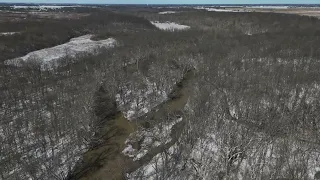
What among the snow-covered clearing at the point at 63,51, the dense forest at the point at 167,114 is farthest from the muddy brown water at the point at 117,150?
the snow-covered clearing at the point at 63,51

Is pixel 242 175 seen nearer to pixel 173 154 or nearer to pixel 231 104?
pixel 173 154

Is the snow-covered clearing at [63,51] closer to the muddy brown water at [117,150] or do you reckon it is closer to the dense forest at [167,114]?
the dense forest at [167,114]

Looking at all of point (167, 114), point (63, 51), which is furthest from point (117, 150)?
point (63, 51)

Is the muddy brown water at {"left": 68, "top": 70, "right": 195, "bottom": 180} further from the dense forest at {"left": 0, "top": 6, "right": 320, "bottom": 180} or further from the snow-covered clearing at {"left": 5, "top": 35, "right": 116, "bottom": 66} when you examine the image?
the snow-covered clearing at {"left": 5, "top": 35, "right": 116, "bottom": 66}

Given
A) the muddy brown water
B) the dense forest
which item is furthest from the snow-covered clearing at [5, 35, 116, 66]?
the muddy brown water

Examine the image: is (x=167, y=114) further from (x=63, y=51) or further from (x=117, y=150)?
(x=63, y=51)

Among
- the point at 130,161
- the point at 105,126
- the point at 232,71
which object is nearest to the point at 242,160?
the point at 130,161

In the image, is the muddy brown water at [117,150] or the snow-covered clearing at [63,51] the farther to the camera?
the snow-covered clearing at [63,51]
